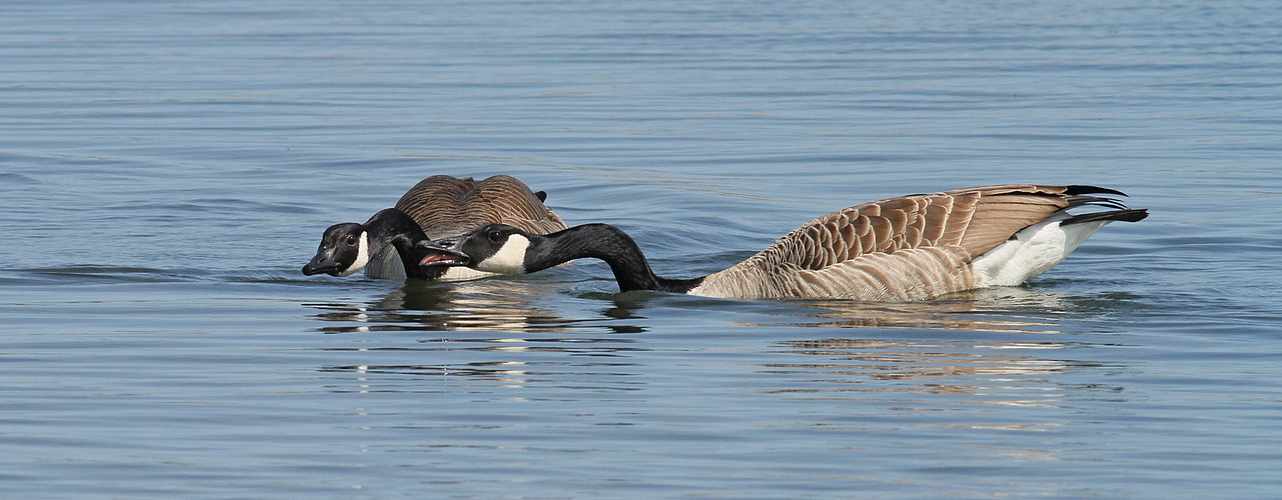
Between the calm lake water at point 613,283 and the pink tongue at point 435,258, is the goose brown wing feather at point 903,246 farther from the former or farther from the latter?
the pink tongue at point 435,258

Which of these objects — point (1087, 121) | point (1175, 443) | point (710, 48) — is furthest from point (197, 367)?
point (710, 48)

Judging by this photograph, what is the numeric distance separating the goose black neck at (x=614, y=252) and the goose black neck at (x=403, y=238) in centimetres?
107

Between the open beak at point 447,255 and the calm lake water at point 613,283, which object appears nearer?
the calm lake water at point 613,283

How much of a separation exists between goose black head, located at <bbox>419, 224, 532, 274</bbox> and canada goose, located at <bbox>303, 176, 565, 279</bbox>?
0.22 meters

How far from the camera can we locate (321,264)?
11.0 meters

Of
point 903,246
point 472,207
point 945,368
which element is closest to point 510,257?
point 472,207

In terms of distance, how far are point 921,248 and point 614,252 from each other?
193 cm

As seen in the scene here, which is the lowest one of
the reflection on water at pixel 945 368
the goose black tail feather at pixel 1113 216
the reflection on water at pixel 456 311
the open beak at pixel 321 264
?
the reflection on water at pixel 945 368

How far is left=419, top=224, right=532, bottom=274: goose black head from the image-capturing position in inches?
432

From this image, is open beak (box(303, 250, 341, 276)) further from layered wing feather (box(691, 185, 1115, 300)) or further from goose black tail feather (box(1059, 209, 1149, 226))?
goose black tail feather (box(1059, 209, 1149, 226))

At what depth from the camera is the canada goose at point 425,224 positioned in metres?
11.3

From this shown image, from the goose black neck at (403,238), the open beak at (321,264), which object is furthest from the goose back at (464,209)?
the open beak at (321,264)

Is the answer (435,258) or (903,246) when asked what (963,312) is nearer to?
(903,246)

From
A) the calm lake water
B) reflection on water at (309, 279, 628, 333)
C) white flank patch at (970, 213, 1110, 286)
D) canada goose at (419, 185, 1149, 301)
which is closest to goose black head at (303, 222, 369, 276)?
the calm lake water
